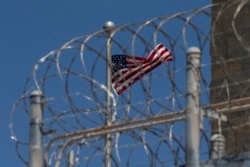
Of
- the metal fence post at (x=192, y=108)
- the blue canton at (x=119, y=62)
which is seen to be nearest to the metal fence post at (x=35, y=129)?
the metal fence post at (x=192, y=108)

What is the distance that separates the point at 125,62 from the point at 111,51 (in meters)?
1.81

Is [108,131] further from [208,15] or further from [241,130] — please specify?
[241,130]

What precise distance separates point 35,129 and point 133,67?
147 inches

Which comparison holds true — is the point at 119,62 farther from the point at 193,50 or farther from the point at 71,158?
the point at 193,50

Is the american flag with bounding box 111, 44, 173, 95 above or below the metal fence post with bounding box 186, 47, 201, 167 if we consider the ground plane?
above

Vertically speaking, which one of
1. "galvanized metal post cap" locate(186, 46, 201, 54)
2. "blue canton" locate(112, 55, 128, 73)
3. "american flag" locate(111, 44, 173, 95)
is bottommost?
"galvanized metal post cap" locate(186, 46, 201, 54)

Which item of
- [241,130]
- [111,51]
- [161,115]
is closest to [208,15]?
[161,115]

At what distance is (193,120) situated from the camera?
59.2 ft

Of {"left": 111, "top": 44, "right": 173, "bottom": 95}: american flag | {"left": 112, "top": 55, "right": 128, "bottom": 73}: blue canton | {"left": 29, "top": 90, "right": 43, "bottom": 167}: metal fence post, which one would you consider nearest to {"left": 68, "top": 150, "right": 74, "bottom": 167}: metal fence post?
{"left": 29, "top": 90, "right": 43, "bottom": 167}: metal fence post

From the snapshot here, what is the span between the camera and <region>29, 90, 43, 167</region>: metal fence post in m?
20.1

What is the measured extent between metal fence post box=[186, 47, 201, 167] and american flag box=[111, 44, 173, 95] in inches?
127

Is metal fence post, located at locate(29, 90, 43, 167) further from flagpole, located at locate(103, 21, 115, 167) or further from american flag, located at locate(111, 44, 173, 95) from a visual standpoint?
american flag, located at locate(111, 44, 173, 95)

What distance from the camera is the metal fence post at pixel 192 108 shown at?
17.8 metres

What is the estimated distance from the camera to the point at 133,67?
23.4 meters
